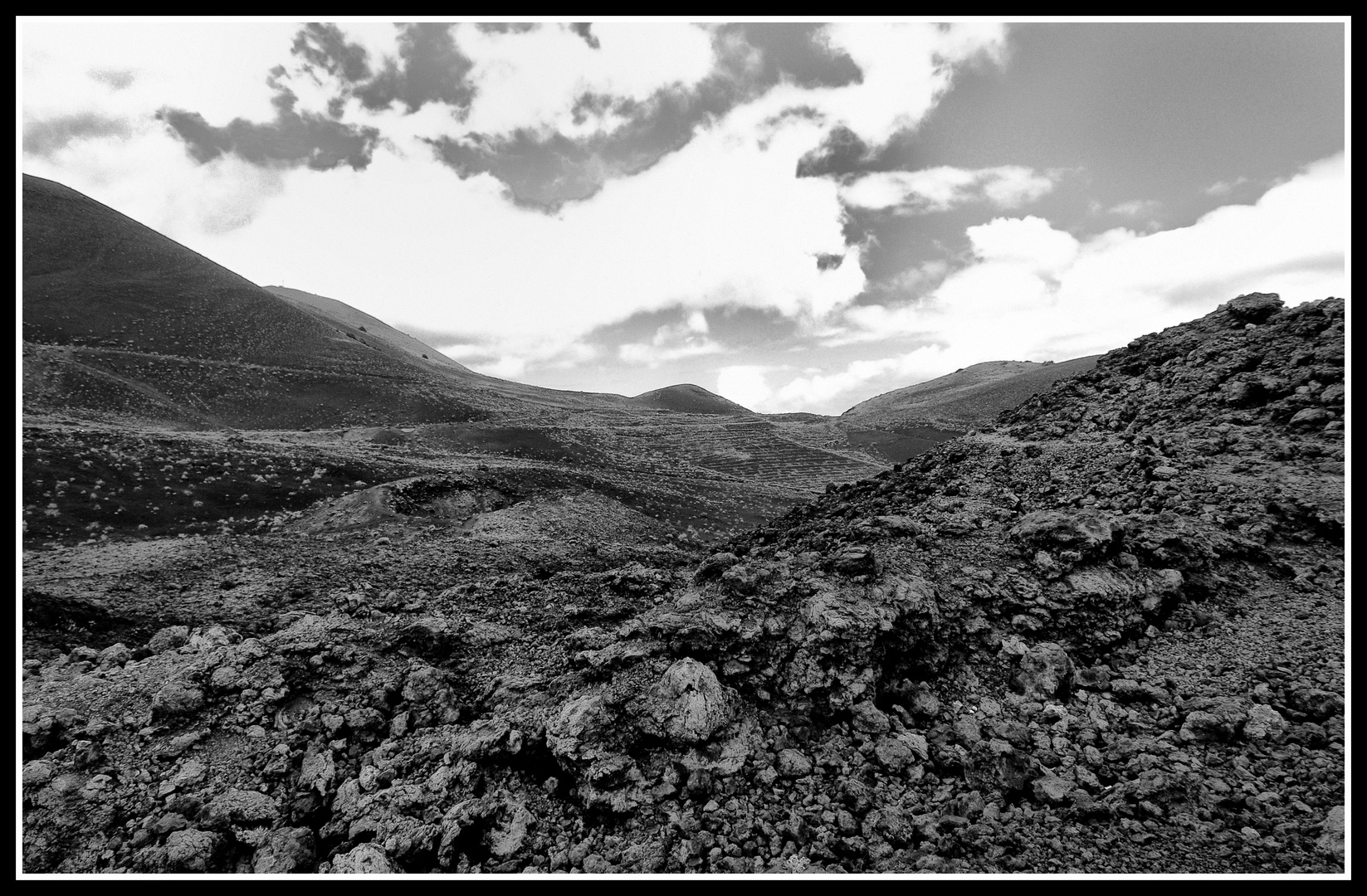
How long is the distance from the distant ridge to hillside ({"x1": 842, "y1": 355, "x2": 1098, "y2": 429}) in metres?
26.3

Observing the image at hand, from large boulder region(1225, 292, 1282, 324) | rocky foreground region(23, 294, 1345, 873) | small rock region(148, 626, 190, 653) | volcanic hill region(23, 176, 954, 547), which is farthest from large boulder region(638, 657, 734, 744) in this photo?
volcanic hill region(23, 176, 954, 547)

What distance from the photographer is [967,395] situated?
11200 centimetres

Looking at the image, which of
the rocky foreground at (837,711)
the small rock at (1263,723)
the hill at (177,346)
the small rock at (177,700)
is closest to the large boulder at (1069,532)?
the rocky foreground at (837,711)

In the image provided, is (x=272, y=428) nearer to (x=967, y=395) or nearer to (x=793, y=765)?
(x=793, y=765)

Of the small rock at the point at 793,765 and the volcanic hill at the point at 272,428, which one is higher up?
the volcanic hill at the point at 272,428

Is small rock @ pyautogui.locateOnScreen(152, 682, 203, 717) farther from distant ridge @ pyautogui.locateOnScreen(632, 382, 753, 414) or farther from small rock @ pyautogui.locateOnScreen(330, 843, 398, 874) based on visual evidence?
distant ridge @ pyautogui.locateOnScreen(632, 382, 753, 414)

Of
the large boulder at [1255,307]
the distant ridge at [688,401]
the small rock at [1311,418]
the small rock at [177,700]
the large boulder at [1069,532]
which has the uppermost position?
the distant ridge at [688,401]

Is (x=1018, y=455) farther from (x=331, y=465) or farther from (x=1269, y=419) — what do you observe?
(x=331, y=465)

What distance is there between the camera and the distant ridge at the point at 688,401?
120000 mm

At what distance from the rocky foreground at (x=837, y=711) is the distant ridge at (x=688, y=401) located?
106 metres

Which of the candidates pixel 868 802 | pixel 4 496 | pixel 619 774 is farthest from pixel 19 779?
pixel 868 802

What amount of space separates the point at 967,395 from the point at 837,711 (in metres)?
119

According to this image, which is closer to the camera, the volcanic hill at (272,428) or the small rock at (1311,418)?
the small rock at (1311,418)

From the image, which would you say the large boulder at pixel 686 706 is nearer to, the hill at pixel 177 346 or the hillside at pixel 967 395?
the hill at pixel 177 346
